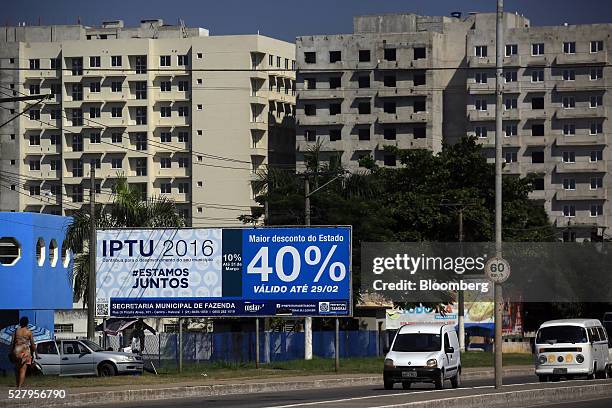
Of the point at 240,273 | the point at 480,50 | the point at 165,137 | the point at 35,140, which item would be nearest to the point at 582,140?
the point at 480,50

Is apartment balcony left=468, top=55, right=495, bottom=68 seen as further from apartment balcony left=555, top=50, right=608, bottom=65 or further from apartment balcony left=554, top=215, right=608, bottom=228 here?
apartment balcony left=554, top=215, right=608, bottom=228

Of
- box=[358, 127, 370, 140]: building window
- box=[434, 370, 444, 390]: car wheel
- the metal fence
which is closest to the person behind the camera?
box=[434, 370, 444, 390]: car wheel

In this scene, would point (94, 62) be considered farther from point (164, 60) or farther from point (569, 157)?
point (569, 157)

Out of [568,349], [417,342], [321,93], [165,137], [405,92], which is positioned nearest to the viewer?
[417,342]

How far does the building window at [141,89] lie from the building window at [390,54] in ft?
81.7

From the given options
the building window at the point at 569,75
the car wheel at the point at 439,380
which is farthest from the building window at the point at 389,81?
the car wheel at the point at 439,380

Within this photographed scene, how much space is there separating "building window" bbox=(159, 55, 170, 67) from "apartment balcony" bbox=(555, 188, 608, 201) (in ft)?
137

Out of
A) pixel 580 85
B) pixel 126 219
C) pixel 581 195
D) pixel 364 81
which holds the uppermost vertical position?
pixel 364 81

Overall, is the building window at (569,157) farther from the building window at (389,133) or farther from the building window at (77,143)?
the building window at (77,143)

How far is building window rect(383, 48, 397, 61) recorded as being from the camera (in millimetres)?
135375

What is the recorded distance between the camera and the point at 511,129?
13475 centimetres

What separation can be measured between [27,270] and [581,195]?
80.5 m

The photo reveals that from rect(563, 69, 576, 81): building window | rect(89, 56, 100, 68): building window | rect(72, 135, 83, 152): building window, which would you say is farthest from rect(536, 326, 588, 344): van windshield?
rect(72, 135, 83, 152): building window

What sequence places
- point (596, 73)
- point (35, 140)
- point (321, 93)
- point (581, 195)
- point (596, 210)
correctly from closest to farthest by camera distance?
1. point (596, 210)
2. point (596, 73)
3. point (581, 195)
4. point (321, 93)
5. point (35, 140)
